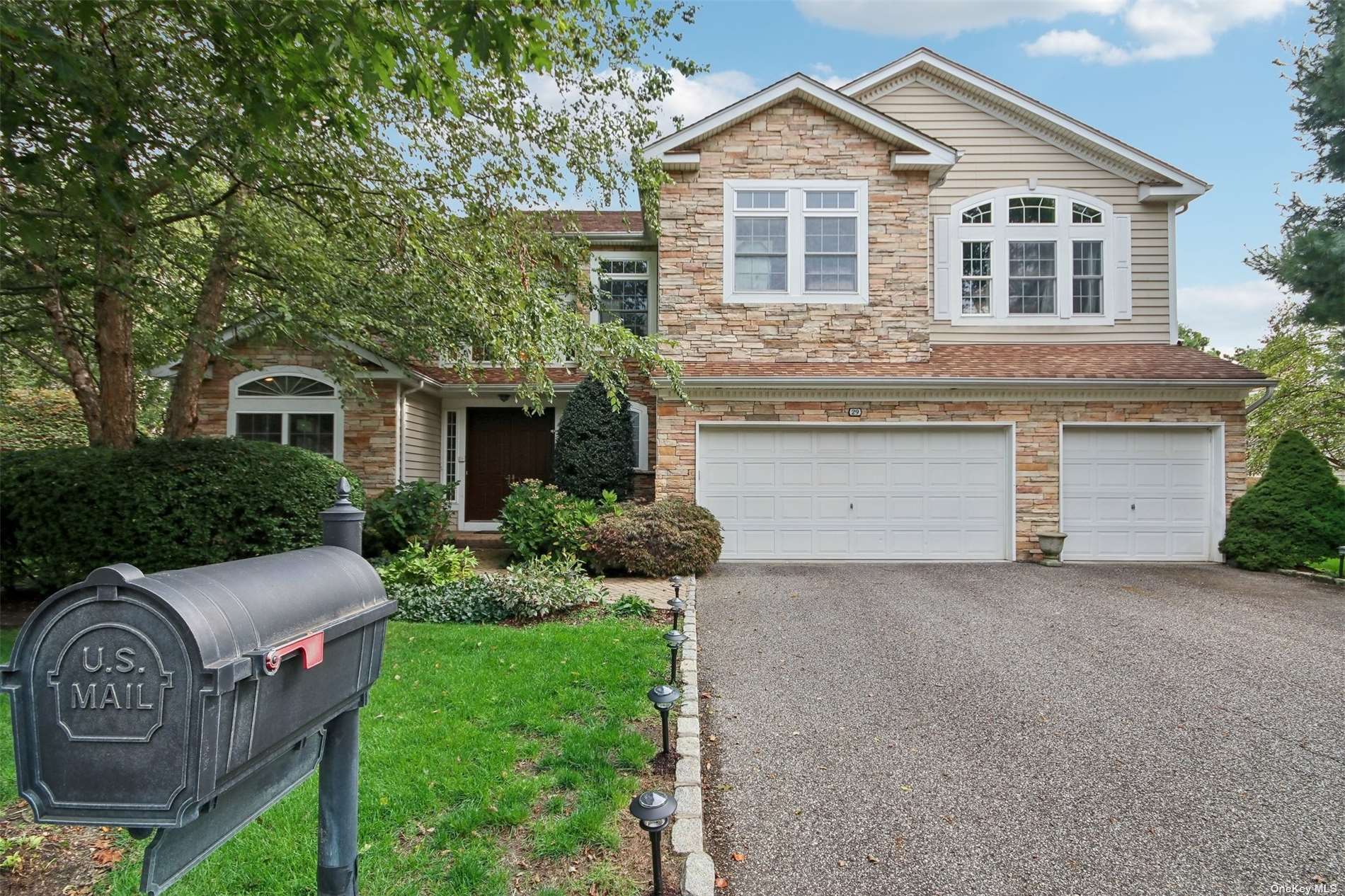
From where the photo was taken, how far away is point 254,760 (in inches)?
52.1

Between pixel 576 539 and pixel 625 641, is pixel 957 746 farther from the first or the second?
pixel 576 539

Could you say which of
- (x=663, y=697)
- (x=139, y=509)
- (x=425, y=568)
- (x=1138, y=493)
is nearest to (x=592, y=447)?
(x=425, y=568)

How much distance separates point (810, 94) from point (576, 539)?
823 centimetres

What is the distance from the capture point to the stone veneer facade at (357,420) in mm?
11609

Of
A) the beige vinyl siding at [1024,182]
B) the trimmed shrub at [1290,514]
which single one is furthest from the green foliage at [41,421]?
the trimmed shrub at [1290,514]

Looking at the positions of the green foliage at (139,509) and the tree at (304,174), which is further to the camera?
the green foliage at (139,509)

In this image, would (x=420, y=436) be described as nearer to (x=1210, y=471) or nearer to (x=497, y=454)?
(x=497, y=454)

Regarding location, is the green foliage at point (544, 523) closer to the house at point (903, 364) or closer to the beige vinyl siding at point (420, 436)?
the house at point (903, 364)

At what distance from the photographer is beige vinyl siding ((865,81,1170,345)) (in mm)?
12539

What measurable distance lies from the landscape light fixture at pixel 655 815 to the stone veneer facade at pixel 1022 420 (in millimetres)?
8482

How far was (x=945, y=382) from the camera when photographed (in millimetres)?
10680

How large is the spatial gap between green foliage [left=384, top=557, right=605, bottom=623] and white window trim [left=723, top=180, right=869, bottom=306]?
19.7ft

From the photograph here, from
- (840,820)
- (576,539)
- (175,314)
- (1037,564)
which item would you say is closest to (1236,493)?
(1037,564)

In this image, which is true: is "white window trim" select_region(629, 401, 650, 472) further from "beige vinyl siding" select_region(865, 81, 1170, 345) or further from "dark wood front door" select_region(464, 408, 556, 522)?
"beige vinyl siding" select_region(865, 81, 1170, 345)
